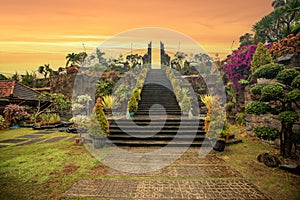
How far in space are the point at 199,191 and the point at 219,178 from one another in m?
0.81

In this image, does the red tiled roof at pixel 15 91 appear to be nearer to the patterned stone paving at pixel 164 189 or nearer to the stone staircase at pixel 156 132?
the stone staircase at pixel 156 132

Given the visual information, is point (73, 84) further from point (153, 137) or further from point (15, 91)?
point (153, 137)

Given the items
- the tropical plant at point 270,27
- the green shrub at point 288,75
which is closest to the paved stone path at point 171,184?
the green shrub at point 288,75

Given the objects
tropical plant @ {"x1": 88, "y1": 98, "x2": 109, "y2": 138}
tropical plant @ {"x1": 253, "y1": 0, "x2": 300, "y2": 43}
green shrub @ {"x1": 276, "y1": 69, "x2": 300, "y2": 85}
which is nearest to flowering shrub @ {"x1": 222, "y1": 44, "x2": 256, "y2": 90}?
tropical plant @ {"x1": 253, "y1": 0, "x2": 300, "y2": 43}

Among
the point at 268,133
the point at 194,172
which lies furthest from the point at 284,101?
the point at 194,172

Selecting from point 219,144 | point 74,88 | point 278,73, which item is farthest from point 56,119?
point 278,73

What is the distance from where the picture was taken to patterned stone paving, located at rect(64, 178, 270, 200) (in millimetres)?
3283

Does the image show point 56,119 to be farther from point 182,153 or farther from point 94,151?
point 182,153

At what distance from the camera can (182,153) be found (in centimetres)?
593

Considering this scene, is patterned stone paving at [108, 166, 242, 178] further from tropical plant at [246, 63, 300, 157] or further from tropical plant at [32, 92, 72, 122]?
tropical plant at [32, 92, 72, 122]

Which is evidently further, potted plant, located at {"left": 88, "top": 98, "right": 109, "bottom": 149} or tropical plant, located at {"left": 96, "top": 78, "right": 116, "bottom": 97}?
tropical plant, located at {"left": 96, "top": 78, "right": 116, "bottom": 97}

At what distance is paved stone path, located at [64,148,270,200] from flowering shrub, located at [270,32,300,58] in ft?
19.7

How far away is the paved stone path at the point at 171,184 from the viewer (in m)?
3.31

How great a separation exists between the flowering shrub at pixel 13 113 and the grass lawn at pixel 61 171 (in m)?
7.25
